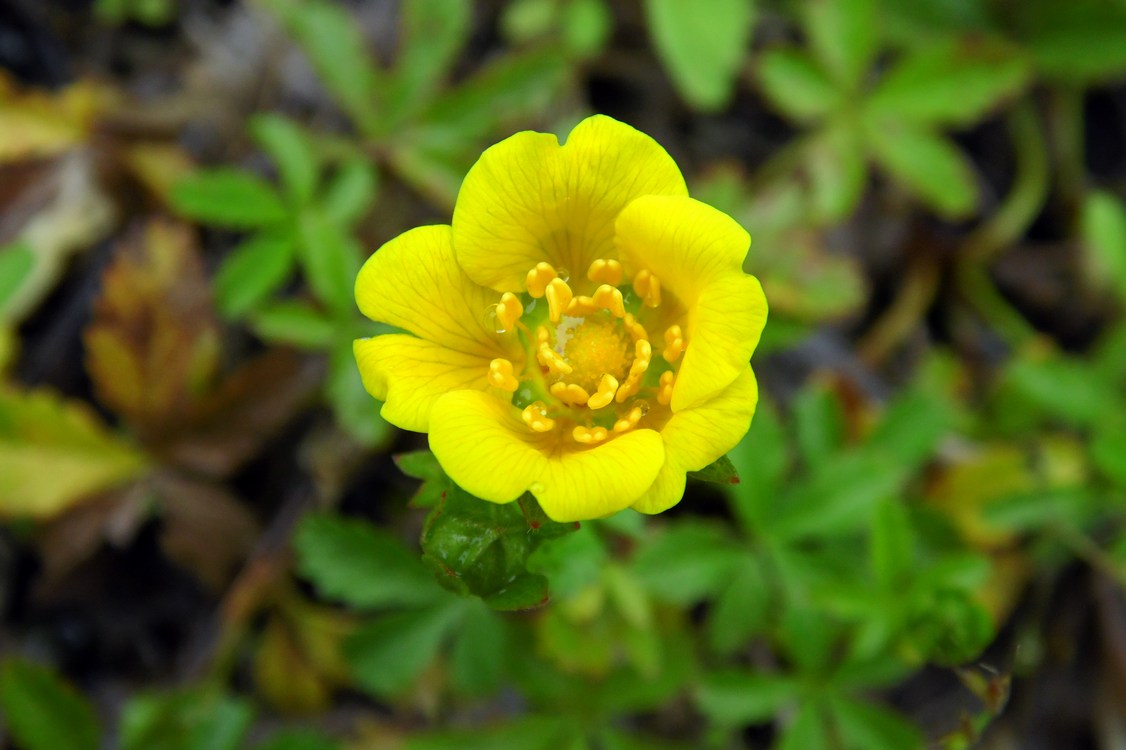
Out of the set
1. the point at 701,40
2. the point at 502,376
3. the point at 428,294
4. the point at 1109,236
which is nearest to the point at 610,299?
the point at 502,376

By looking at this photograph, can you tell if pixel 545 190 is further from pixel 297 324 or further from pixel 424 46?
pixel 424 46

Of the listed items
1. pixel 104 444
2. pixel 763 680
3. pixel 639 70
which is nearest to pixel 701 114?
pixel 639 70

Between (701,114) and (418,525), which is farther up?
(701,114)

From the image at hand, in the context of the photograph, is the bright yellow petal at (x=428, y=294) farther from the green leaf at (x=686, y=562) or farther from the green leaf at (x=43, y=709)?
the green leaf at (x=43, y=709)

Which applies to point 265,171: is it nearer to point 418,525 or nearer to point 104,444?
point 104,444

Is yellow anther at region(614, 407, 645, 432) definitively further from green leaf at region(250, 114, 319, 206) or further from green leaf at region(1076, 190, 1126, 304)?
green leaf at region(1076, 190, 1126, 304)

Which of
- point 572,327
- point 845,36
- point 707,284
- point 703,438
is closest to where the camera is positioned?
point 703,438

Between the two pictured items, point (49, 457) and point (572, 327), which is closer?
point (572, 327)

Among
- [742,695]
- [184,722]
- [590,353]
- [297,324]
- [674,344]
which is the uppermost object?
[674,344]
